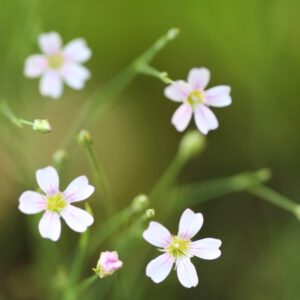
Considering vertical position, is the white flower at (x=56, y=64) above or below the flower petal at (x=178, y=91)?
above

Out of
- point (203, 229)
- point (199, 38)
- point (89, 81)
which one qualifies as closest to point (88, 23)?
point (89, 81)

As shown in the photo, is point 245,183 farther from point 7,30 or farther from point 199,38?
point 7,30

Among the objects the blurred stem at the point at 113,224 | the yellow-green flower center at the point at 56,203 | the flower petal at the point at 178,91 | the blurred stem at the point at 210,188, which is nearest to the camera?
the yellow-green flower center at the point at 56,203

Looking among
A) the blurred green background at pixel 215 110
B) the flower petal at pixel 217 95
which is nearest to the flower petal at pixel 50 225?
the flower petal at pixel 217 95

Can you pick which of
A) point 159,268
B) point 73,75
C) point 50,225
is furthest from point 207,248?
point 73,75

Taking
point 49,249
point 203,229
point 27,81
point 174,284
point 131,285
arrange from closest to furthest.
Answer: point 49,249, point 131,285, point 174,284, point 203,229, point 27,81

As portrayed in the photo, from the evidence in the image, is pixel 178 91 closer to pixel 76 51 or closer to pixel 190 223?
pixel 190 223

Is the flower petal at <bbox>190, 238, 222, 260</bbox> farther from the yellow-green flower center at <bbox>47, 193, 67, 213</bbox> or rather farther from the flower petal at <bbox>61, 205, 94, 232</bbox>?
the yellow-green flower center at <bbox>47, 193, 67, 213</bbox>

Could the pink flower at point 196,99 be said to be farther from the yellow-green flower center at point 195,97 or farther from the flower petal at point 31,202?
the flower petal at point 31,202
